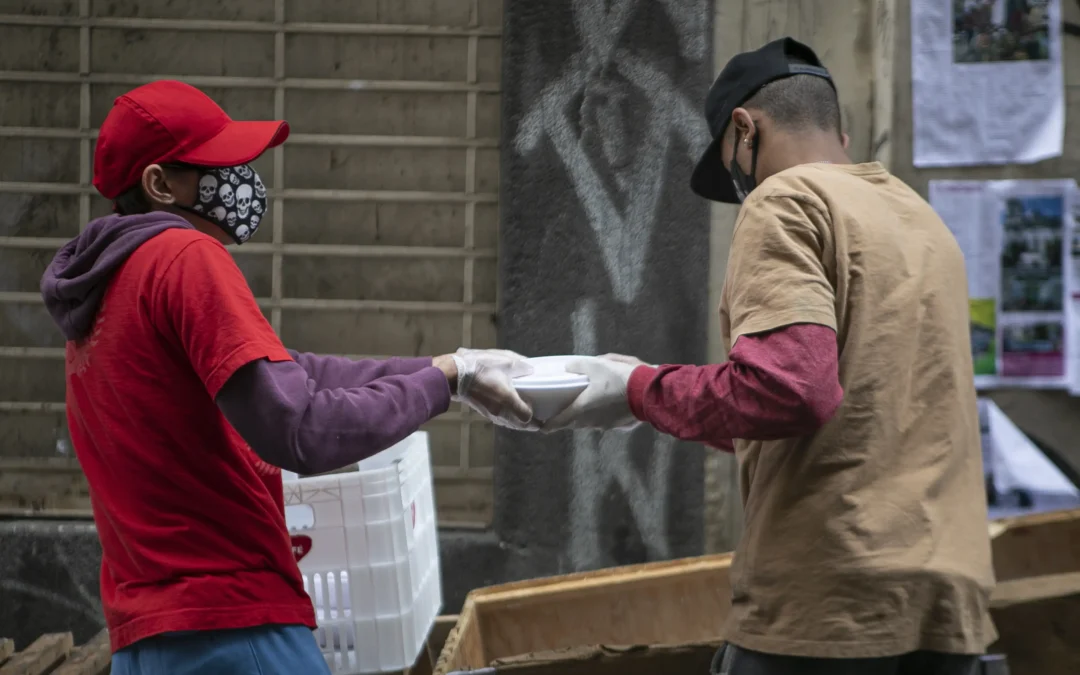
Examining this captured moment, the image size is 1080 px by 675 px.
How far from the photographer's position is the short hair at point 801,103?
2225mm

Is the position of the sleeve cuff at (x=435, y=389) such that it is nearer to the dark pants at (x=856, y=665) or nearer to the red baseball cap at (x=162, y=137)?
the red baseball cap at (x=162, y=137)

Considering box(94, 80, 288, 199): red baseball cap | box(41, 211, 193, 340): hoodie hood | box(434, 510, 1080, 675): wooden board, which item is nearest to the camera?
box(41, 211, 193, 340): hoodie hood

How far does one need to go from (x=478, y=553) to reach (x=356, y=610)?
7.03 feet

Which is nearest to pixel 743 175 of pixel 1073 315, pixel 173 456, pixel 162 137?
pixel 162 137

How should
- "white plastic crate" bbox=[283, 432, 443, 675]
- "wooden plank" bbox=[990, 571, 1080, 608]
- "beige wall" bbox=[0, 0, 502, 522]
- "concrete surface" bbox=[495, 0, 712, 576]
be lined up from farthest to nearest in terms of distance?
1. "beige wall" bbox=[0, 0, 502, 522]
2. "concrete surface" bbox=[495, 0, 712, 576]
3. "wooden plank" bbox=[990, 571, 1080, 608]
4. "white plastic crate" bbox=[283, 432, 443, 675]

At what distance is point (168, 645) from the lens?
1.90m

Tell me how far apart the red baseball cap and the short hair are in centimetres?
102

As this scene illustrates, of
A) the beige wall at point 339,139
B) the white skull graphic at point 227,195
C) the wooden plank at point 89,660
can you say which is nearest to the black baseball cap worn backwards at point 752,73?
the white skull graphic at point 227,195

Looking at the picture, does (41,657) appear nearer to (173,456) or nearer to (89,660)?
(89,660)

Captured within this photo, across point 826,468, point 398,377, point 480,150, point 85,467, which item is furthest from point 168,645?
point 480,150

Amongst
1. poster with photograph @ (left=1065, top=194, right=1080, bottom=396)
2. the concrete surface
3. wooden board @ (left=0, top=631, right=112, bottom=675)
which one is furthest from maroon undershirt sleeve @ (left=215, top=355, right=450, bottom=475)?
poster with photograph @ (left=1065, top=194, right=1080, bottom=396)

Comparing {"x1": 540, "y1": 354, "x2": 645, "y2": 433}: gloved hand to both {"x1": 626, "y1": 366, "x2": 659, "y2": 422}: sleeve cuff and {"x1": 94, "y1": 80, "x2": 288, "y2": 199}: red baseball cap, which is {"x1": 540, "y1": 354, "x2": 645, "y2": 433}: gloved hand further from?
{"x1": 94, "y1": 80, "x2": 288, "y2": 199}: red baseball cap

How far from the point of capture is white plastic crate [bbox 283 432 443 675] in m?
2.61

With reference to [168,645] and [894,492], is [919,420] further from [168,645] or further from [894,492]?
[168,645]
